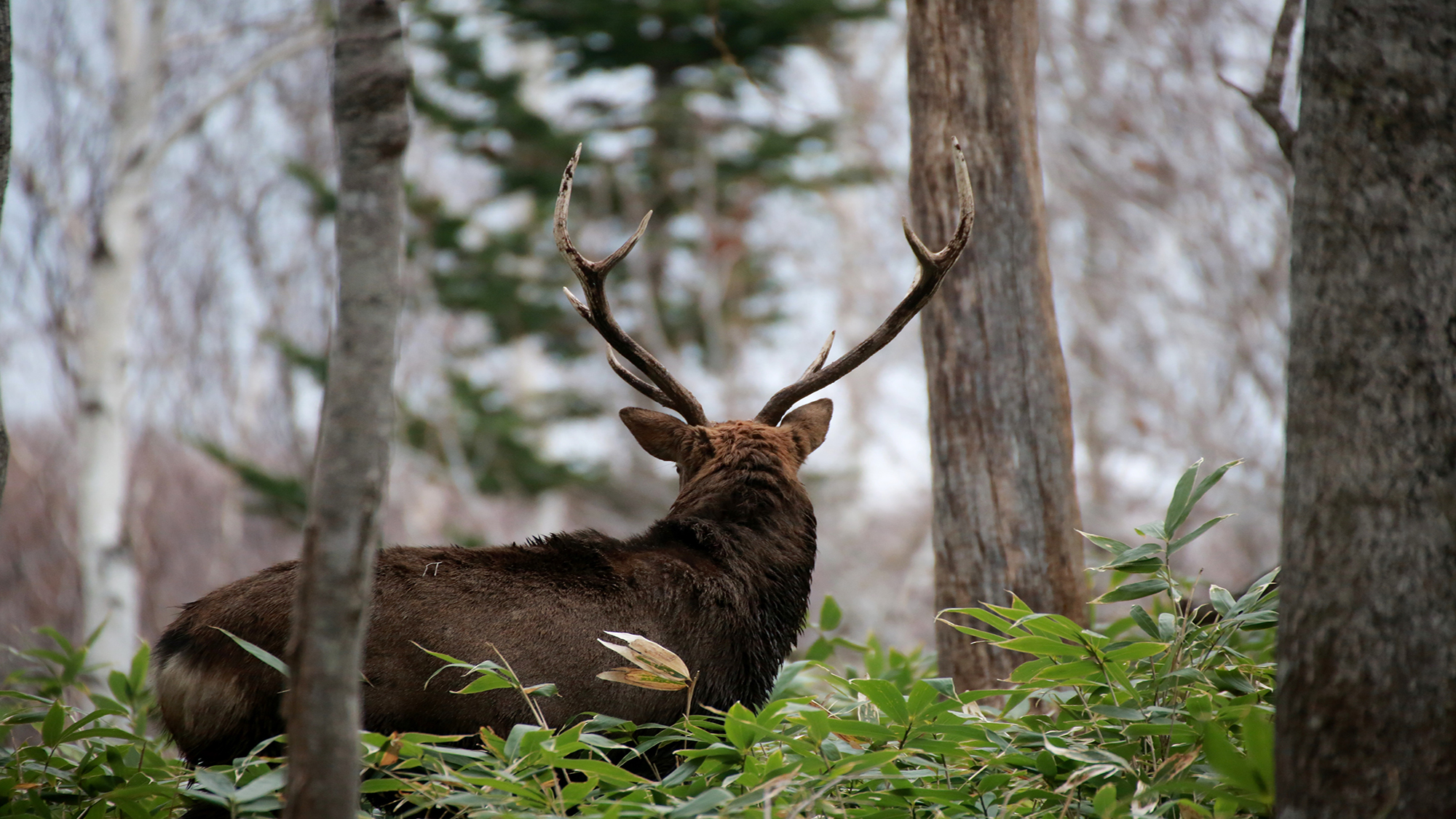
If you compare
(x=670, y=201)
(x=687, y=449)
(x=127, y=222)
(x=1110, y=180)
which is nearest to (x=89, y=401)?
(x=127, y=222)

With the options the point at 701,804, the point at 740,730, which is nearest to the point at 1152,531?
the point at 740,730

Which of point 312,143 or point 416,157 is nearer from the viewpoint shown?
point 312,143

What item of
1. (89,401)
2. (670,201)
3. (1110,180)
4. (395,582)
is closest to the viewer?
(395,582)

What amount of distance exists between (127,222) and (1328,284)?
8683mm

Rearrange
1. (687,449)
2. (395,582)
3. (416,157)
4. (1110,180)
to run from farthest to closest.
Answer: (416,157)
(1110,180)
(687,449)
(395,582)

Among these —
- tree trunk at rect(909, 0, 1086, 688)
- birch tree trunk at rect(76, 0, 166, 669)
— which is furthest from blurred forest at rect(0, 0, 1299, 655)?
tree trunk at rect(909, 0, 1086, 688)

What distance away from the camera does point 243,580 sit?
8.65 feet

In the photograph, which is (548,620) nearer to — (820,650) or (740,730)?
(740,730)

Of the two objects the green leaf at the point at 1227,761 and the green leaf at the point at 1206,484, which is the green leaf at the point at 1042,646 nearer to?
the green leaf at the point at 1206,484

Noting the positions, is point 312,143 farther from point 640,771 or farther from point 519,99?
point 640,771

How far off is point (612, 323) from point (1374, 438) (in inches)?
90.1

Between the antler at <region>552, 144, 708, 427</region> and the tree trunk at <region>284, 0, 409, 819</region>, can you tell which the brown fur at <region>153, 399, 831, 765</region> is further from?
the tree trunk at <region>284, 0, 409, 819</region>

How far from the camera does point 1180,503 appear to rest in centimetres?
237

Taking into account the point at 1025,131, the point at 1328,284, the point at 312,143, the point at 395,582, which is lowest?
the point at 395,582
